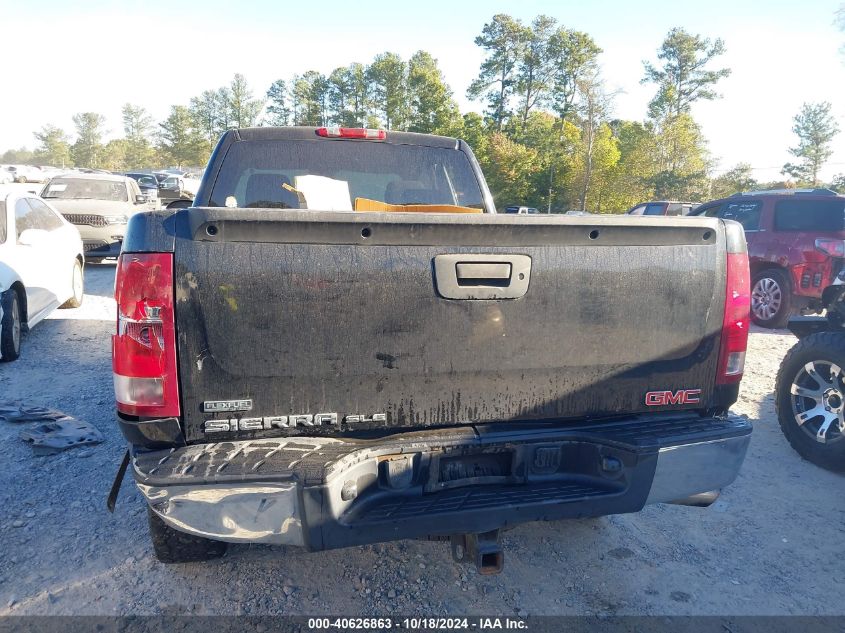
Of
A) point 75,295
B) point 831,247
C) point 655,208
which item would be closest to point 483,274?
point 831,247

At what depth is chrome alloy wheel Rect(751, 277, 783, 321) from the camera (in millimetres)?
8641

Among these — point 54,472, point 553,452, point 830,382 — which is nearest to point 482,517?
point 553,452

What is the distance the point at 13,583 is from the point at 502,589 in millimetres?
2202

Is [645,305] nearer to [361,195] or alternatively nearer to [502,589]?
[502,589]

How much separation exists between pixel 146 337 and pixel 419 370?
3.13ft

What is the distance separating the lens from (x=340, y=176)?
3811 millimetres

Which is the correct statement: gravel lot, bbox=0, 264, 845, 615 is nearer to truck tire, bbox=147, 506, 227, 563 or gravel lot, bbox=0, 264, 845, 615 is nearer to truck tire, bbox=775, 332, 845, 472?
truck tire, bbox=147, 506, 227, 563

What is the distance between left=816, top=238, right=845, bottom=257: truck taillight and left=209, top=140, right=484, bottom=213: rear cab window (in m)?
6.32

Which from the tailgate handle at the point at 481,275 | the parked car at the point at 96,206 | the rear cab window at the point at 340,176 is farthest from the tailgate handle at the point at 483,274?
the parked car at the point at 96,206

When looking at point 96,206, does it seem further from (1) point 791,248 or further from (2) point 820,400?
(2) point 820,400

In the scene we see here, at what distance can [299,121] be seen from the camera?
229 feet

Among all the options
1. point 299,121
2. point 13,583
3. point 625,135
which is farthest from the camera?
point 299,121

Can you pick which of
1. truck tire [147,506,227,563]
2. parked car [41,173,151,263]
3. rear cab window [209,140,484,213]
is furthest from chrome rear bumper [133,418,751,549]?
parked car [41,173,151,263]

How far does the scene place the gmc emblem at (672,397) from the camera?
2.54 meters
